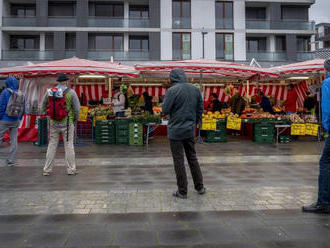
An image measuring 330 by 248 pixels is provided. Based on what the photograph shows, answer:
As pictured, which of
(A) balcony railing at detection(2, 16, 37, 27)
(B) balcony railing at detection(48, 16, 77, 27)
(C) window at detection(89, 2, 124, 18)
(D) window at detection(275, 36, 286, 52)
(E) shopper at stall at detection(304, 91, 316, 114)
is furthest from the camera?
(D) window at detection(275, 36, 286, 52)

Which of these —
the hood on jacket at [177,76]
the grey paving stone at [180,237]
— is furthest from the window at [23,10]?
the grey paving stone at [180,237]

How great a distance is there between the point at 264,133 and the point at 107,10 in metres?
22.3

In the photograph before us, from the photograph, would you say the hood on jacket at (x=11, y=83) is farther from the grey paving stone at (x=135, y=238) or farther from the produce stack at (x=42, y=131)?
the grey paving stone at (x=135, y=238)

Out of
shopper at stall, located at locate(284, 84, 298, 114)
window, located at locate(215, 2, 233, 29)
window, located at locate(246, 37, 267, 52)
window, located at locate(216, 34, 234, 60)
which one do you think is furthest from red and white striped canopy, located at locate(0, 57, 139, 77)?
window, located at locate(246, 37, 267, 52)

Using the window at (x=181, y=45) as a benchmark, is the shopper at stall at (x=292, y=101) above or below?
below

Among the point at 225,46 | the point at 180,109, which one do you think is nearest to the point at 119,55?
the point at 225,46

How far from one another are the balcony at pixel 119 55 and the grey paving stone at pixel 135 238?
25.2 metres

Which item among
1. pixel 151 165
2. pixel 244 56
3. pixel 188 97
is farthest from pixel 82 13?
pixel 188 97

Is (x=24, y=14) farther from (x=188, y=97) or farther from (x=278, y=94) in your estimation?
(x=188, y=97)

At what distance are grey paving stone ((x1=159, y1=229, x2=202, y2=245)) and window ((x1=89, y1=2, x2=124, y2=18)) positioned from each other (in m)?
28.1

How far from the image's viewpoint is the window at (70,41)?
27.9 m

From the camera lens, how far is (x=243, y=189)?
492cm

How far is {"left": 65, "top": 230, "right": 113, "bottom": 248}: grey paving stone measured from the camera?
2.94m

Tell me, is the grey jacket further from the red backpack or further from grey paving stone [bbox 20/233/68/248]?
the red backpack
